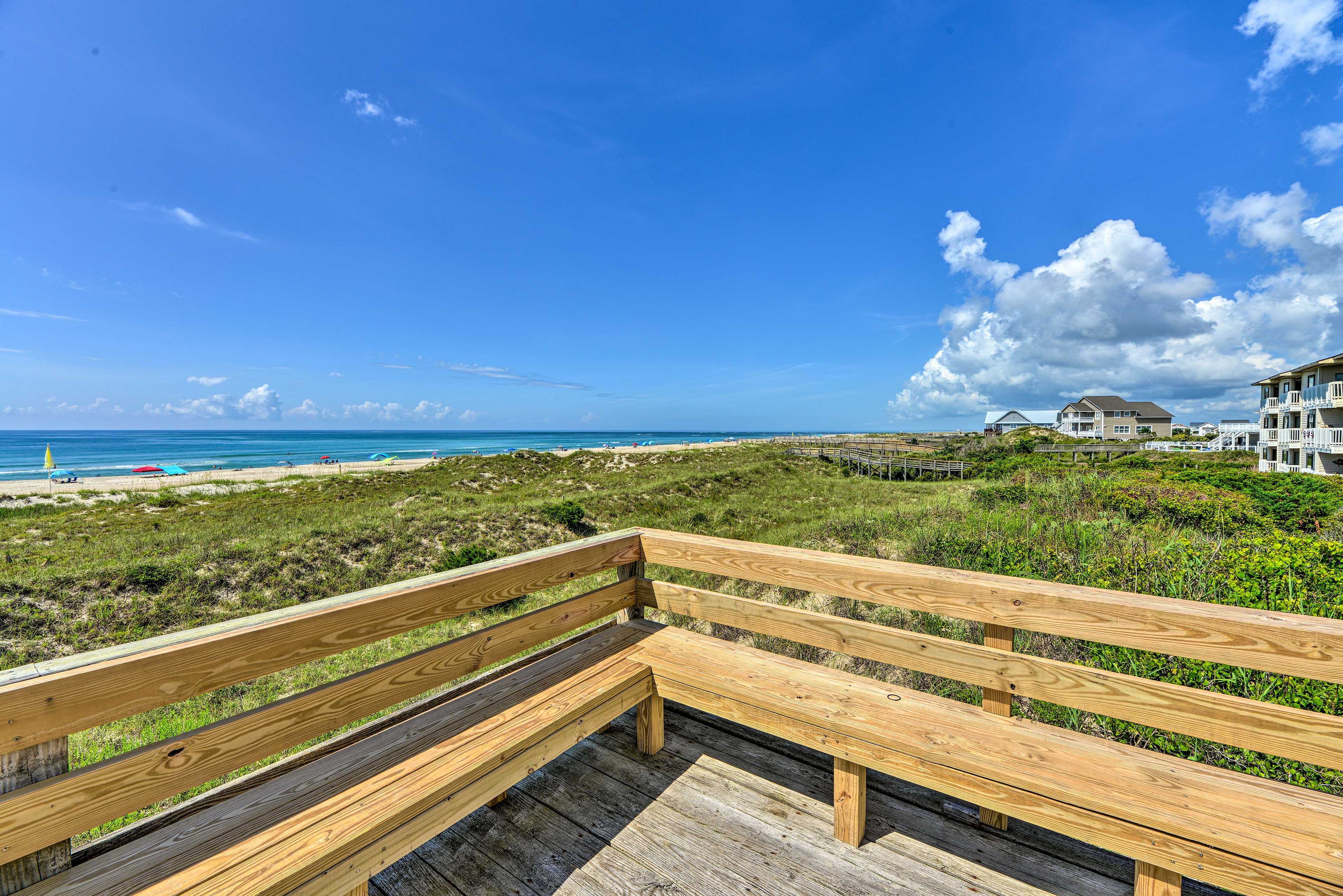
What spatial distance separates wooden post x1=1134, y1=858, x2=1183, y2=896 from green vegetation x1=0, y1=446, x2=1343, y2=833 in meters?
1.96

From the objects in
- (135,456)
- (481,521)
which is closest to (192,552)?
(481,521)

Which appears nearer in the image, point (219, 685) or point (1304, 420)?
point (219, 685)

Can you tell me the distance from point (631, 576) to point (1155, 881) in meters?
2.22

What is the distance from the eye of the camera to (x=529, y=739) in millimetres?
1877

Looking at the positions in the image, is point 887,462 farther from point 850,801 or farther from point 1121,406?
point 1121,406

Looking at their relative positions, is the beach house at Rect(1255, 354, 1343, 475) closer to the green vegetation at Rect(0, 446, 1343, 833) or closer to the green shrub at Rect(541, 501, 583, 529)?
the green vegetation at Rect(0, 446, 1343, 833)

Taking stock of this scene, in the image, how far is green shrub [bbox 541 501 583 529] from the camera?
13.1 meters

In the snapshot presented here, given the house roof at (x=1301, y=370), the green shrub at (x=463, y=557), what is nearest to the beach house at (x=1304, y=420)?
the house roof at (x=1301, y=370)

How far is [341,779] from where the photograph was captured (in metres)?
1.68

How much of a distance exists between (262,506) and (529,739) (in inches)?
665

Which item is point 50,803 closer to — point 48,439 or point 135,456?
point 135,456

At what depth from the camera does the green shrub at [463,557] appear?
30.9 ft

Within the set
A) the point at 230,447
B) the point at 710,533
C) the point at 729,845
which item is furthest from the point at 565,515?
the point at 230,447

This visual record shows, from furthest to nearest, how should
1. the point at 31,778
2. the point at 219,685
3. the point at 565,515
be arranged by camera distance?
the point at 565,515 < the point at 219,685 < the point at 31,778
